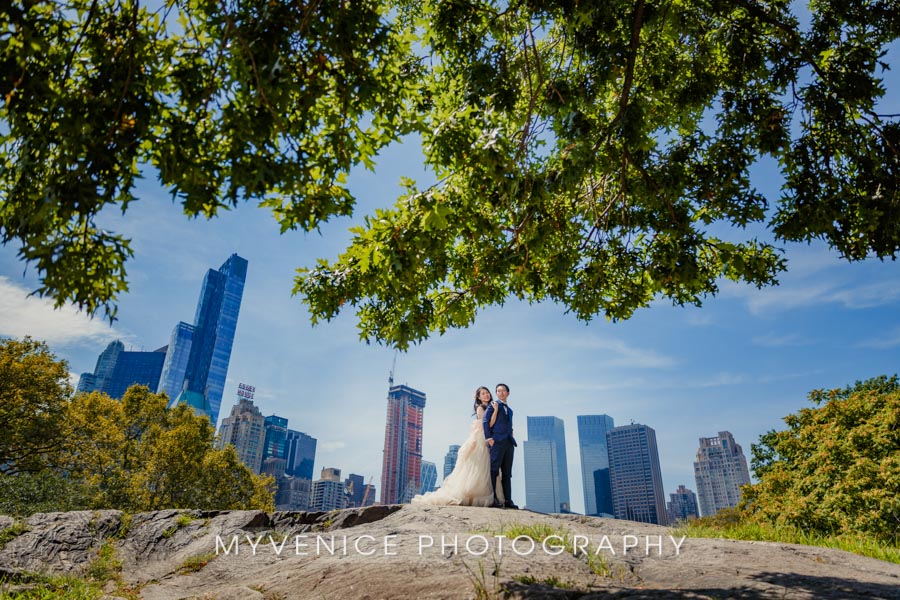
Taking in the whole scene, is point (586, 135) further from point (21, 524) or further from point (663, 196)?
point (21, 524)

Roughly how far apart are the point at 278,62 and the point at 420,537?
227 inches

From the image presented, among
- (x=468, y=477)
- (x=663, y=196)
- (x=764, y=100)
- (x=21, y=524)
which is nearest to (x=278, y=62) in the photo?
(x=663, y=196)

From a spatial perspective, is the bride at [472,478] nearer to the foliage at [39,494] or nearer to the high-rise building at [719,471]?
the foliage at [39,494]

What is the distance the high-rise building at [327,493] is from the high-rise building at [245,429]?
2341 cm

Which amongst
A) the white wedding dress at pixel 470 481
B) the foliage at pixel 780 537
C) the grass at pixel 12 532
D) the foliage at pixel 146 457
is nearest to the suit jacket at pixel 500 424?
the white wedding dress at pixel 470 481

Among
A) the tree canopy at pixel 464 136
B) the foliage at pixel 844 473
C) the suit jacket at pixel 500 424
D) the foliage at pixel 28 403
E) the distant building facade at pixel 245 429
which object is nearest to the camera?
the tree canopy at pixel 464 136

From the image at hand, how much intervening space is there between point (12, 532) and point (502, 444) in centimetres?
914

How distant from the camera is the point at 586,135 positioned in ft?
21.9

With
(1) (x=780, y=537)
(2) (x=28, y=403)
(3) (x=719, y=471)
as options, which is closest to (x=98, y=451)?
(2) (x=28, y=403)

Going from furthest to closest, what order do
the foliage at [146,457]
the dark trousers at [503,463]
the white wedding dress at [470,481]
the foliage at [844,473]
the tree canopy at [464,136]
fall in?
1. the foliage at [146,457]
2. the foliage at [844,473]
3. the dark trousers at [503,463]
4. the white wedding dress at [470,481]
5. the tree canopy at [464,136]

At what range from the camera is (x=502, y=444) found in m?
11.3

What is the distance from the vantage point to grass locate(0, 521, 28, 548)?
29.5ft

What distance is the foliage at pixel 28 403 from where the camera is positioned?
19.9m

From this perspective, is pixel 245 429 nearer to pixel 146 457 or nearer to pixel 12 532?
pixel 146 457
